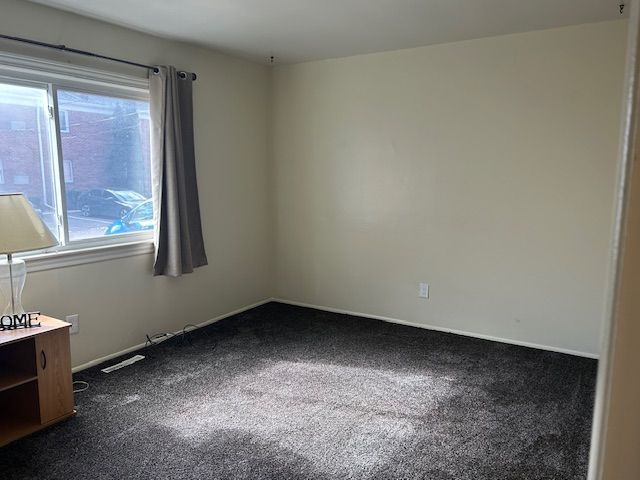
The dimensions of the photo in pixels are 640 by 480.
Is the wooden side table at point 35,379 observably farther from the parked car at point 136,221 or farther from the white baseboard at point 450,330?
the white baseboard at point 450,330

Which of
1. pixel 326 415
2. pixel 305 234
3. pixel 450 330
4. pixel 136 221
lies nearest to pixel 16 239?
pixel 136 221

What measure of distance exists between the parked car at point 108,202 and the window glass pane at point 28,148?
0.71 feet

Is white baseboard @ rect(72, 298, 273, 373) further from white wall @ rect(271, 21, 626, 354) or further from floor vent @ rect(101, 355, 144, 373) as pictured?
white wall @ rect(271, 21, 626, 354)

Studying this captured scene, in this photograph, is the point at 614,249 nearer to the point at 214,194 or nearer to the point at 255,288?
the point at 214,194

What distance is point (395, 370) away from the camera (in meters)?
3.21

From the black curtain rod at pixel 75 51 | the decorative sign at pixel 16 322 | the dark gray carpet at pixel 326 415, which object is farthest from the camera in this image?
the black curtain rod at pixel 75 51

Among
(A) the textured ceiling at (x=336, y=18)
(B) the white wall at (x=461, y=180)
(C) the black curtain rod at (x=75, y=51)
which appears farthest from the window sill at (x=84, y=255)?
(B) the white wall at (x=461, y=180)

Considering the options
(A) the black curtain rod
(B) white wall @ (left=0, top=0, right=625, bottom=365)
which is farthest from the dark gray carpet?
(A) the black curtain rod

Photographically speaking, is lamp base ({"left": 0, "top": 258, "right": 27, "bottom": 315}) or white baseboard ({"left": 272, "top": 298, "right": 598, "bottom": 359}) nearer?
lamp base ({"left": 0, "top": 258, "right": 27, "bottom": 315})

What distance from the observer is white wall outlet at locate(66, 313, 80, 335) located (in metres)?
3.08

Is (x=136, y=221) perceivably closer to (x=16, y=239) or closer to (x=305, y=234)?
(x=16, y=239)

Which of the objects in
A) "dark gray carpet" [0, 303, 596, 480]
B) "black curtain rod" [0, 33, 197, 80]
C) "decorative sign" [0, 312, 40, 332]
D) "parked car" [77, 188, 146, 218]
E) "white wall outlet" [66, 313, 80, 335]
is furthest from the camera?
"parked car" [77, 188, 146, 218]

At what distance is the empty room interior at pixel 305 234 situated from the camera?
2436 mm

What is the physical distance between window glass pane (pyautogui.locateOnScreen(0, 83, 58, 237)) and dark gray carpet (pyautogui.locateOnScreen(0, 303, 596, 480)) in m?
1.18
